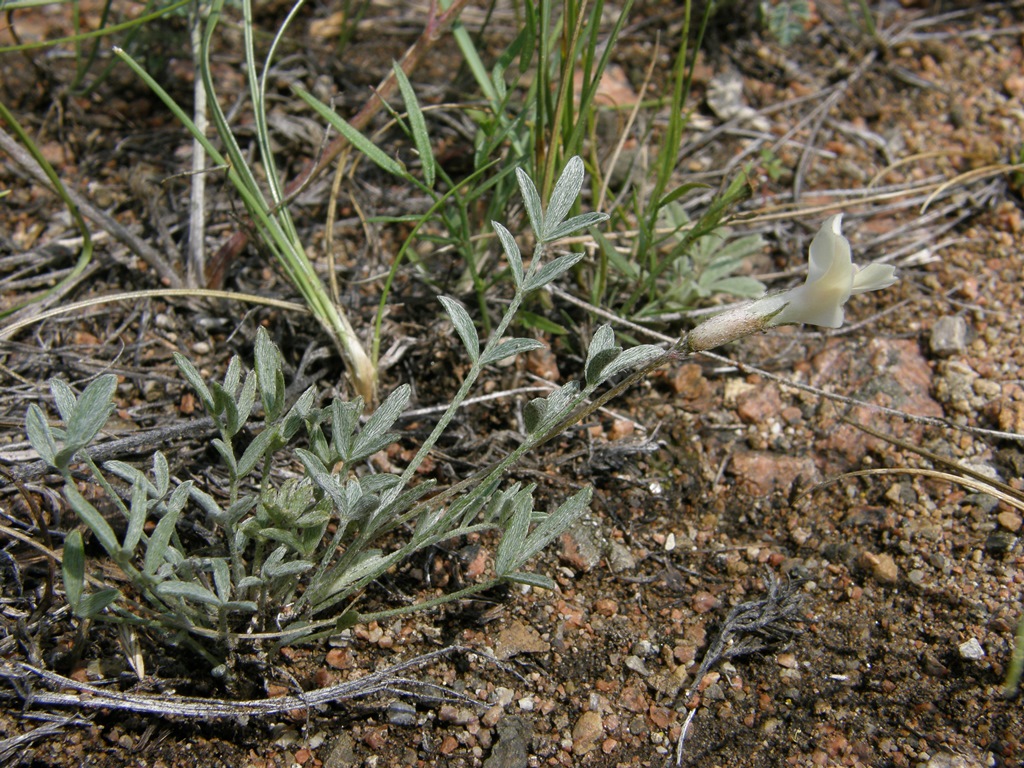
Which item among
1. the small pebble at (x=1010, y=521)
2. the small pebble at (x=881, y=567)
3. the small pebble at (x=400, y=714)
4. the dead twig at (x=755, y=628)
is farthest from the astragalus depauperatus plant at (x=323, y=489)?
the small pebble at (x=1010, y=521)

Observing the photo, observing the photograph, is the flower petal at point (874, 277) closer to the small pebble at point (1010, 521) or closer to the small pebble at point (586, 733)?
the small pebble at point (1010, 521)

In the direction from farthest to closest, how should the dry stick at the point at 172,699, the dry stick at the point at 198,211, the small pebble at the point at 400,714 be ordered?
the dry stick at the point at 198,211, the small pebble at the point at 400,714, the dry stick at the point at 172,699

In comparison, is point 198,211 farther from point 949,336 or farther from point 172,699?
point 949,336

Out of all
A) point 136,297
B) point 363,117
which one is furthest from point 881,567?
point 136,297

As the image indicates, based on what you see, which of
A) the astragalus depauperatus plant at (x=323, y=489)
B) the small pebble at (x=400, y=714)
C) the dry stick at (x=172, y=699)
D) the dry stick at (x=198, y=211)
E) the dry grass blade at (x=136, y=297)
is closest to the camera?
the astragalus depauperatus plant at (x=323, y=489)

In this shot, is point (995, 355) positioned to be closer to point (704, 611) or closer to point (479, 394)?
point (704, 611)

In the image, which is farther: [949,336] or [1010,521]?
[949,336]
